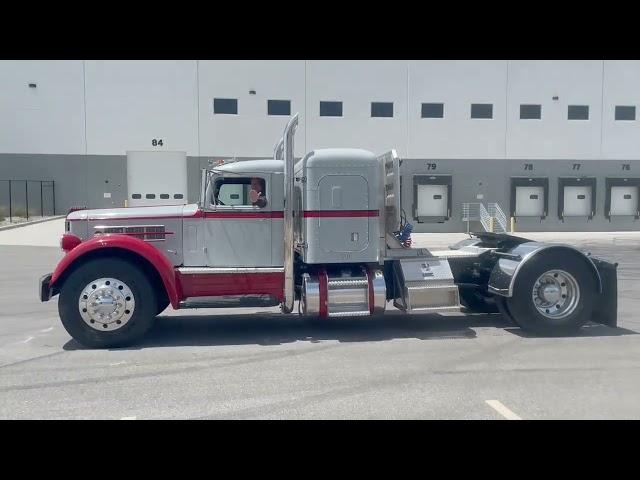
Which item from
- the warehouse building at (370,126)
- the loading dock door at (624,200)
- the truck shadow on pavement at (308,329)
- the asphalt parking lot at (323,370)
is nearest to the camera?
the asphalt parking lot at (323,370)

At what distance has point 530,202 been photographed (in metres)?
33.0

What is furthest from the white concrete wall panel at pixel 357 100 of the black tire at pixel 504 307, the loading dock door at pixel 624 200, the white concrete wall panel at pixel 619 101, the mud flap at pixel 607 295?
the mud flap at pixel 607 295

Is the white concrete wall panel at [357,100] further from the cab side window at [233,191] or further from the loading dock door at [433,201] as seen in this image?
the cab side window at [233,191]

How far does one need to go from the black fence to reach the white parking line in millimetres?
30728

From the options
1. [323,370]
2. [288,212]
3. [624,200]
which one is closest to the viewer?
[323,370]

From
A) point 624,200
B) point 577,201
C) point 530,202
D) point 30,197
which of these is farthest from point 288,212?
point 624,200

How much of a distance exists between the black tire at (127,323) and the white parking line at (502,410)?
169 inches

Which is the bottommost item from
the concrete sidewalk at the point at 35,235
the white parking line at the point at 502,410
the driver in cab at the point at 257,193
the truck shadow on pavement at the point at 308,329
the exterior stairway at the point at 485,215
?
the truck shadow on pavement at the point at 308,329

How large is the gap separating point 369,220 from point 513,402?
3353 mm

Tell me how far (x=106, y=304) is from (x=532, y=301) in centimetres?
560

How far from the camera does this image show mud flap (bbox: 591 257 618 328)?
8109mm

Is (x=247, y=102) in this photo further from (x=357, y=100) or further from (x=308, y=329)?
(x=308, y=329)

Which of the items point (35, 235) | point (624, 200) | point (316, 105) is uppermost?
point (316, 105)

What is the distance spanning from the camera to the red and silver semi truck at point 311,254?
7.69 meters
